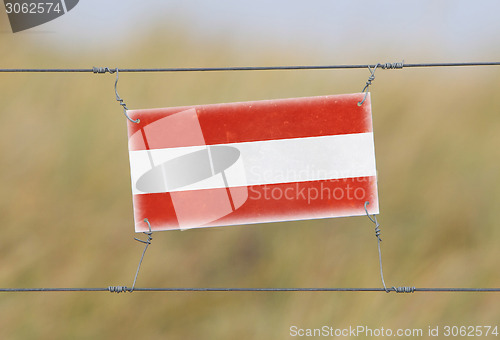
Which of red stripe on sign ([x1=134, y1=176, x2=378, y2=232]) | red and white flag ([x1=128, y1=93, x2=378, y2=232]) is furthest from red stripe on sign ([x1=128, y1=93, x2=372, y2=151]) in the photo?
red stripe on sign ([x1=134, y1=176, x2=378, y2=232])

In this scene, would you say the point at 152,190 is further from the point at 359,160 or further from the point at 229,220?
the point at 359,160

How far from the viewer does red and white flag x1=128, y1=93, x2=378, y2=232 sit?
164 cm

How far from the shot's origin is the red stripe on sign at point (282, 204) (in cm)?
164

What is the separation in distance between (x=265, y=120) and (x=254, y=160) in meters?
0.12

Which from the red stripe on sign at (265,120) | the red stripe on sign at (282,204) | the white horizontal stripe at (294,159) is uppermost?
the red stripe on sign at (265,120)

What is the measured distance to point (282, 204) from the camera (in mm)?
1644

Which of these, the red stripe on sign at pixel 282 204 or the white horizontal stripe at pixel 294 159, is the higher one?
the white horizontal stripe at pixel 294 159

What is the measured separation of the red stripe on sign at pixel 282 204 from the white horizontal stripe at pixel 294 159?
0.07 ft

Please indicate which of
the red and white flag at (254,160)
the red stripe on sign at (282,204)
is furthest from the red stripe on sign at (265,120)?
the red stripe on sign at (282,204)

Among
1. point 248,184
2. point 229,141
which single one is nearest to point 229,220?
point 248,184

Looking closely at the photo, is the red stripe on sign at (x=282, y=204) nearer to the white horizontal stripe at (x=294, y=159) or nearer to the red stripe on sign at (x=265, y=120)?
the white horizontal stripe at (x=294, y=159)

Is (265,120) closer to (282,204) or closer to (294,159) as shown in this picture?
(294,159)

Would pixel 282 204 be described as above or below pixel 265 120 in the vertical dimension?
below

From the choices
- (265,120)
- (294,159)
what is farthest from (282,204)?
(265,120)
